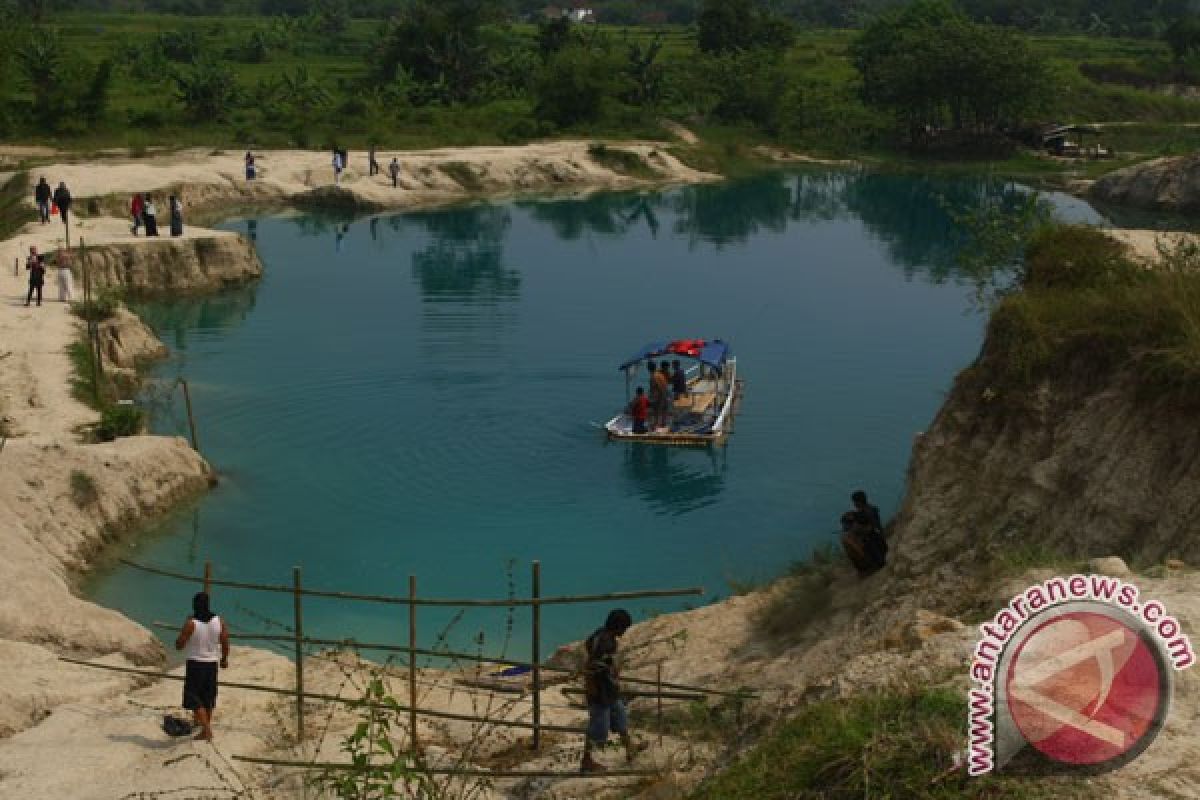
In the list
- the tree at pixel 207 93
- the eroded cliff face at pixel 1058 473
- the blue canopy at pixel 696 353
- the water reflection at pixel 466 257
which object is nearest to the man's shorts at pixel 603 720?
the eroded cliff face at pixel 1058 473

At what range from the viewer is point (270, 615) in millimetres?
22406

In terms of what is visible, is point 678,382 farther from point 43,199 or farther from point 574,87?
point 574,87

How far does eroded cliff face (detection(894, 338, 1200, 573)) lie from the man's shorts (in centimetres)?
558

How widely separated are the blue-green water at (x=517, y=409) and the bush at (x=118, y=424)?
6.65 feet

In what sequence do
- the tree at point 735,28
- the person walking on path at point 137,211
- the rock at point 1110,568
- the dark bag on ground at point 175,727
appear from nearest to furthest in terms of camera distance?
the rock at point 1110,568 → the dark bag on ground at point 175,727 → the person walking on path at point 137,211 → the tree at point 735,28

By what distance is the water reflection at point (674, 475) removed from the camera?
91.8 feet

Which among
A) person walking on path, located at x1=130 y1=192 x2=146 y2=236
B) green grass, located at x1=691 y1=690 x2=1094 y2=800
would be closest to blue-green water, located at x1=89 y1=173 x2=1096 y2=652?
person walking on path, located at x1=130 y1=192 x2=146 y2=236

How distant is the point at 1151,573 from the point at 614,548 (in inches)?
513

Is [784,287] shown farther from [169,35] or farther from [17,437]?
[169,35]

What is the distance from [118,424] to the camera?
89.7ft

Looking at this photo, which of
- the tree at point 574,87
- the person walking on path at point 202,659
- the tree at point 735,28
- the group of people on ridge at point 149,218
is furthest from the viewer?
the tree at point 735,28

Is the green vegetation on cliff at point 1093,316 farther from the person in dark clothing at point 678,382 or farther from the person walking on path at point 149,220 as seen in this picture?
the person walking on path at point 149,220

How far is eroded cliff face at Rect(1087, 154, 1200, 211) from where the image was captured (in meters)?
67.8

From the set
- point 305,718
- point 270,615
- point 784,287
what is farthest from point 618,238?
point 305,718
